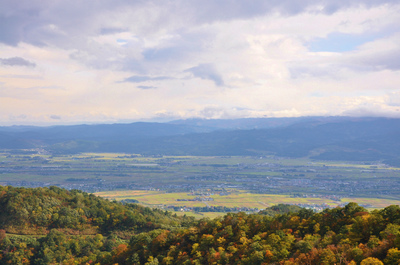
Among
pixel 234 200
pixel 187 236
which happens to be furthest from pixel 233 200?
pixel 187 236

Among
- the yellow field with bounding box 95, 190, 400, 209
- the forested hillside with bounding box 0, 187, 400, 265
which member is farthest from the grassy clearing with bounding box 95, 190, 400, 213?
the forested hillside with bounding box 0, 187, 400, 265

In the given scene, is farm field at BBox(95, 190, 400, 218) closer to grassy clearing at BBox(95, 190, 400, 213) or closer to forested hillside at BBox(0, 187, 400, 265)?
grassy clearing at BBox(95, 190, 400, 213)

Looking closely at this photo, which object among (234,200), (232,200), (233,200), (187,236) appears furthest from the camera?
(232,200)

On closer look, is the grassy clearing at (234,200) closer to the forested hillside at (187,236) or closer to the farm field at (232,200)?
the farm field at (232,200)

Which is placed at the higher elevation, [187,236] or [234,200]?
[187,236]

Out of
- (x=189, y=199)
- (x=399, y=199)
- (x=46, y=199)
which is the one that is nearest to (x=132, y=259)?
(x=46, y=199)

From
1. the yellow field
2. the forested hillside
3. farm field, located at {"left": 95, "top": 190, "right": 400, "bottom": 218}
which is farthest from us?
the yellow field

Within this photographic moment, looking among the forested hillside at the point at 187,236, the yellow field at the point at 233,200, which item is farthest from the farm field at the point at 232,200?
the forested hillside at the point at 187,236

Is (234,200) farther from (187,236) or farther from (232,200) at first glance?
(187,236)
